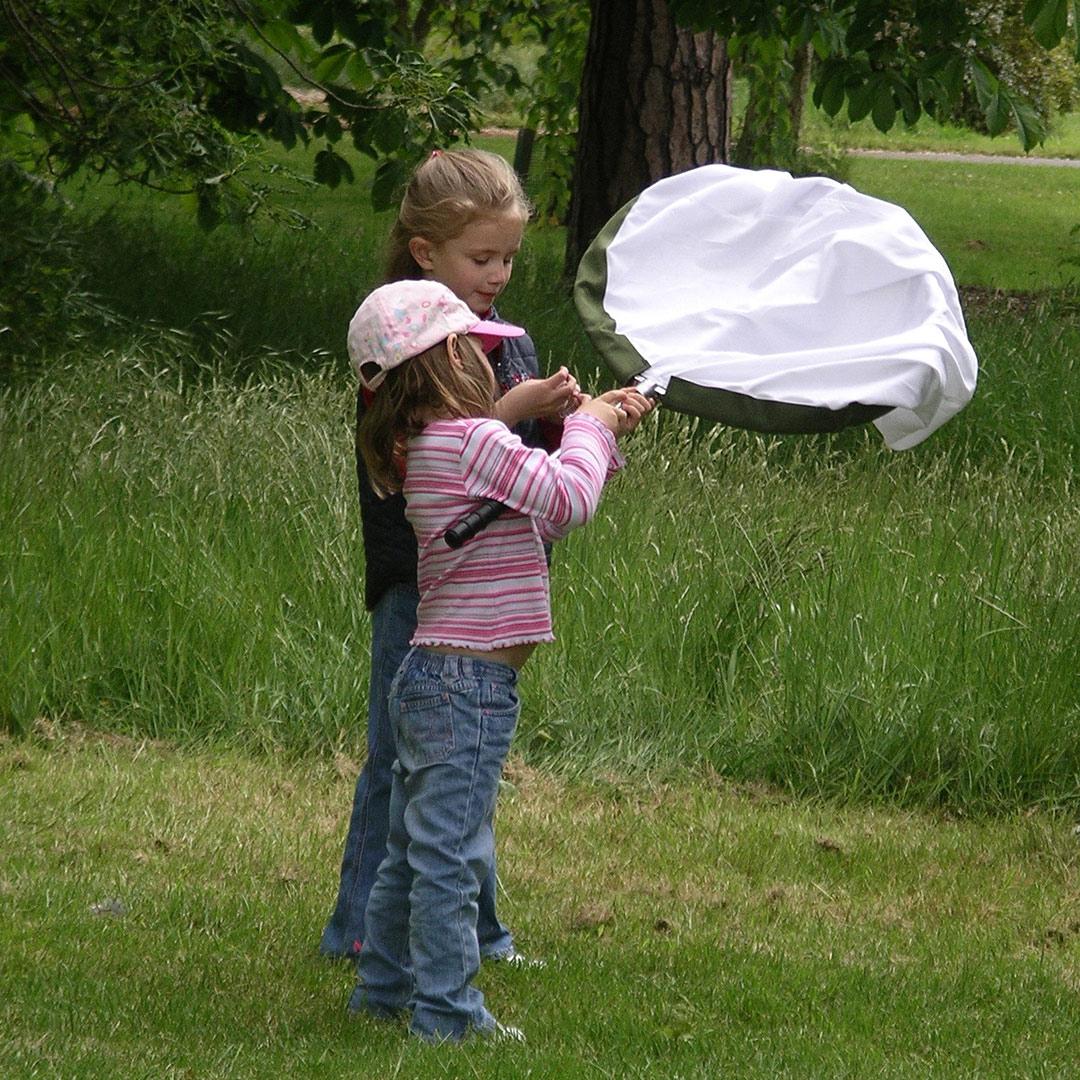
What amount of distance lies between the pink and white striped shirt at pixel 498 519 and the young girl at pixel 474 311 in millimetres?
124

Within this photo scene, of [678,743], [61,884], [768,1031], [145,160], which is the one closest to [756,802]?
[678,743]

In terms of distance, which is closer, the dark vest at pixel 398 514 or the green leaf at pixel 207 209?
the dark vest at pixel 398 514

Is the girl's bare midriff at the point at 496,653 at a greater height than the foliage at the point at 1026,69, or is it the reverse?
the girl's bare midriff at the point at 496,653

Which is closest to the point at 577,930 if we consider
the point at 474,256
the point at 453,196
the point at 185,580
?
the point at 474,256

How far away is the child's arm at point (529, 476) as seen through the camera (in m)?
3.09

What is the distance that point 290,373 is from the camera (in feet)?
31.1

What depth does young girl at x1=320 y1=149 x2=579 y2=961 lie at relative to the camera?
330 cm

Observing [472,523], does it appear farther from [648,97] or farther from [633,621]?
[648,97]

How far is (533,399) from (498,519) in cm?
22

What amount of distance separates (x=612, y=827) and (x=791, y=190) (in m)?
1.93

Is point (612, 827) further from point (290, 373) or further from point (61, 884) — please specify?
point (290, 373)

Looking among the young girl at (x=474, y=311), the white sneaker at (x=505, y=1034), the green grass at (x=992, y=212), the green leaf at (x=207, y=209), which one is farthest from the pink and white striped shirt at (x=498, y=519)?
the green grass at (x=992, y=212)

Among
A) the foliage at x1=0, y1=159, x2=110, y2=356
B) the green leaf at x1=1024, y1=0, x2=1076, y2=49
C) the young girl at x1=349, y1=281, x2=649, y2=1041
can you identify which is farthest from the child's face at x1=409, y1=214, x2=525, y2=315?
the foliage at x1=0, y1=159, x2=110, y2=356

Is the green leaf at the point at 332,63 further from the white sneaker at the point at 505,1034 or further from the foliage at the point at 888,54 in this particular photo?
the white sneaker at the point at 505,1034
